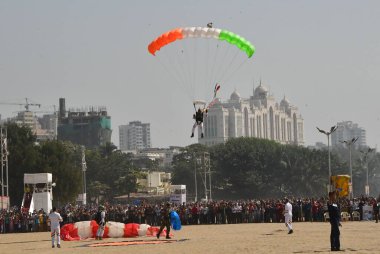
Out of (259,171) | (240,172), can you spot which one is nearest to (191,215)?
(240,172)

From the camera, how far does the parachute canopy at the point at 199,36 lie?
40.5 m

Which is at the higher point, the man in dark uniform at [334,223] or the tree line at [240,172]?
the tree line at [240,172]

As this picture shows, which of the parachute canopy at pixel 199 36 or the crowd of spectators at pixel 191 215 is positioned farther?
the crowd of spectators at pixel 191 215

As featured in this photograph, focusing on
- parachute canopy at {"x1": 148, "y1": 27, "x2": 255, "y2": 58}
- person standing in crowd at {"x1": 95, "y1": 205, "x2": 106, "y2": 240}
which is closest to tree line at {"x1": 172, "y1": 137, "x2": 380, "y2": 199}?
parachute canopy at {"x1": 148, "y1": 27, "x2": 255, "y2": 58}

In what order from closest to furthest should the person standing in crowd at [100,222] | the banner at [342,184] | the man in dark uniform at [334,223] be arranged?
the man in dark uniform at [334,223] → the person standing in crowd at [100,222] → the banner at [342,184]

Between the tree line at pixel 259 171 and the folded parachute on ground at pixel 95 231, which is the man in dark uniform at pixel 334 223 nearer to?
the folded parachute on ground at pixel 95 231

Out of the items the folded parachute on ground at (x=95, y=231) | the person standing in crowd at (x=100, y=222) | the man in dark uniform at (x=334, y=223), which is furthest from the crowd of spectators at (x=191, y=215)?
the man in dark uniform at (x=334, y=223)

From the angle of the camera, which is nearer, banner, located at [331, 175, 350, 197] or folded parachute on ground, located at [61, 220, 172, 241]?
folded parachute on ground, located at [61, 220, 172, 241]

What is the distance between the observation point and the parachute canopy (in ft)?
133

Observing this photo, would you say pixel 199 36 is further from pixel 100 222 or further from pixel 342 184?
pixel 342 184

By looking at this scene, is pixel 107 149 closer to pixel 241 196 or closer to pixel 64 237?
pixel 241 196

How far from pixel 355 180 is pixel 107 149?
51.3 metres

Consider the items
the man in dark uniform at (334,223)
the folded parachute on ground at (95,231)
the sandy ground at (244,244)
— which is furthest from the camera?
the folded parachute on ground at (95,231)

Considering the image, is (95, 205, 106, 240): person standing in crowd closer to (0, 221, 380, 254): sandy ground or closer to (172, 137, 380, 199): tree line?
(0, 221, 380, 254): sandy ground
